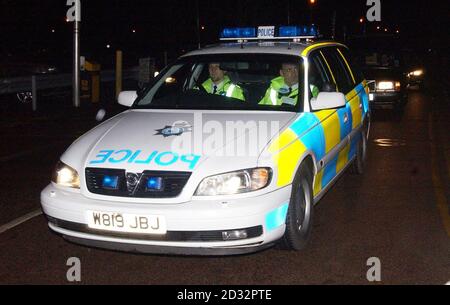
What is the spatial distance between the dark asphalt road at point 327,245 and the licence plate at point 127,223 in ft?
1.25

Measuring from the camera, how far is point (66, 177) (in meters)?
4.94

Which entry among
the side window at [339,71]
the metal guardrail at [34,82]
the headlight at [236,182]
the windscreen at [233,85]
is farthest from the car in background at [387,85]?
the headlight at [236,182]

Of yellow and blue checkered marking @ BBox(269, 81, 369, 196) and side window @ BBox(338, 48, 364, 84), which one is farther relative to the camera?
side window @ BBox(338, 48, 364, 84)

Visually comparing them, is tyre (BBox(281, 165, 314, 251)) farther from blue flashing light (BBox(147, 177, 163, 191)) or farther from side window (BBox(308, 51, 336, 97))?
side window (BBox(308, 51, 336, 97))

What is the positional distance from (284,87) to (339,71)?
4.43 feet

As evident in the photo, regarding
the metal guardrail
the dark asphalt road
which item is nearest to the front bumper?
the dark asphalt road

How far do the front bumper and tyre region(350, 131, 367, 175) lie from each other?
12.0 feet

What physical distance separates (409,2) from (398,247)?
105m

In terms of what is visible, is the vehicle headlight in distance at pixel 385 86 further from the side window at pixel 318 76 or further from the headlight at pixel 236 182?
the headlight at pixel 236 182

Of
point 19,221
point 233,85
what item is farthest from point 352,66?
point 19,221

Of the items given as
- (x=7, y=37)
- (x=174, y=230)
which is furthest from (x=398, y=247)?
(x=7, y=37)

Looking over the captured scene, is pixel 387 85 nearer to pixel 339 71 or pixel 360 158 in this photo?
pixel 360 158

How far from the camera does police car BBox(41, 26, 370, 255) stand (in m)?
4.54
